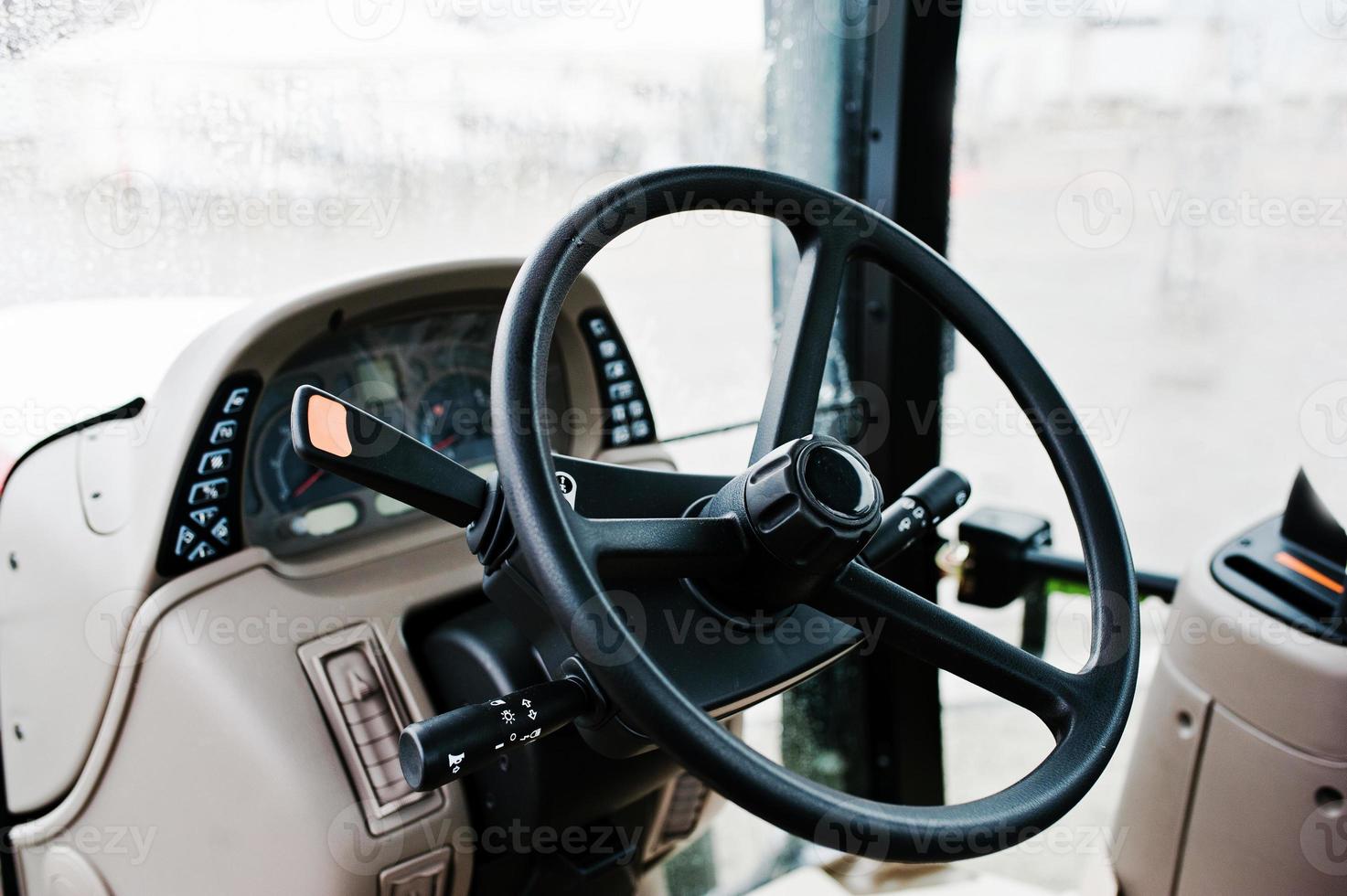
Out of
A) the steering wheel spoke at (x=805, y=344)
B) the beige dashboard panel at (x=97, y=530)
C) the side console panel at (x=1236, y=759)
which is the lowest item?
the side console panel at (x=1236, y=759)

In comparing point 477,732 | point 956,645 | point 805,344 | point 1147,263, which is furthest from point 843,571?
point 1147,263

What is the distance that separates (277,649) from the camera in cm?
103

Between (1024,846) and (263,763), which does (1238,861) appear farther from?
(263,763)

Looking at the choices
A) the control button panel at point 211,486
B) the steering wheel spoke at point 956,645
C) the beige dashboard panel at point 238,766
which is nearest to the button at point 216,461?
the control button panel at point 211,486

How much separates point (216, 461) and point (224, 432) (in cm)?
3

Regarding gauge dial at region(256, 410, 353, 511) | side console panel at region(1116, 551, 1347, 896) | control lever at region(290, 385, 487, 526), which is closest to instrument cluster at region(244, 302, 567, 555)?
gauge dial at region(256, 410, 353, 511)

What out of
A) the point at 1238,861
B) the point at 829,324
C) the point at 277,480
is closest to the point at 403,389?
the point at 277,480

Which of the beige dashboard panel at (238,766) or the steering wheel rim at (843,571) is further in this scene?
the beige dashboard panel at (238,766)

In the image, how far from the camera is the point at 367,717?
1.05m

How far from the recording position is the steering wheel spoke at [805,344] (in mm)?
887

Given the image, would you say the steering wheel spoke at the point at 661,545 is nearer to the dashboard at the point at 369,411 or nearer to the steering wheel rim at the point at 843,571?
the steering wheel rim at the point at 843,571

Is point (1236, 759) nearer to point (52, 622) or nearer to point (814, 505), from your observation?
point (814, 505)

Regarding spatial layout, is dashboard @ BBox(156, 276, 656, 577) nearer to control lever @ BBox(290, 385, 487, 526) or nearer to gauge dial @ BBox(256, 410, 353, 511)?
gauge dial @ BBox(256, 410, 353, 511)

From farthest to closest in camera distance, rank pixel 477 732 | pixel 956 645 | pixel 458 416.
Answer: pixel 458 416, pixel 956 645, pixel 477 732
